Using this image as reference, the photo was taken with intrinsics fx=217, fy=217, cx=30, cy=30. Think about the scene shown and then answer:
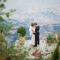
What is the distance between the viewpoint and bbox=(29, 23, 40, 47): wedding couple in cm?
524

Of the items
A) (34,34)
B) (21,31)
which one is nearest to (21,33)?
(21,31)

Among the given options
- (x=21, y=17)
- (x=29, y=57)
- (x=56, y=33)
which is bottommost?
(x=29, y=57)

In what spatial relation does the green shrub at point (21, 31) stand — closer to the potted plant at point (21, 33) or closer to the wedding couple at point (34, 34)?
the potted plant at point (21, 33)

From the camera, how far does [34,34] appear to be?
5.36 metres

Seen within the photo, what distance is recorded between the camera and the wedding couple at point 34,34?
5243 mm

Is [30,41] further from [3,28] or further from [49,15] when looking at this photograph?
[3,28]

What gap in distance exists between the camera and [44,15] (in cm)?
532

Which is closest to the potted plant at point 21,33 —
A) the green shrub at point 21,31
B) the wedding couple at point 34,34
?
the green shrub at point 21,31

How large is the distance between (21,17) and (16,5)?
317 millimetres

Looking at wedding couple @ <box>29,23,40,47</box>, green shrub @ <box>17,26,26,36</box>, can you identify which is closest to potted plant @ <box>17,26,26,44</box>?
green shrub @ <box>17,26,26,36</box>

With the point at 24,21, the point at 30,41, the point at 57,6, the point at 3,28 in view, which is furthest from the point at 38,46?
the point at 3,28

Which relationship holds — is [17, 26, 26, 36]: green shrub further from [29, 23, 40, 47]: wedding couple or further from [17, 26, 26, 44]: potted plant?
[29, 23, 40, 47]: wedding couple

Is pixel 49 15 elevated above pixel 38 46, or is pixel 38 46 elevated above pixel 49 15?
pixel 49 15

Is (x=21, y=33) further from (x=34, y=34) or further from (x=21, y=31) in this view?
(x=34, y=34)
